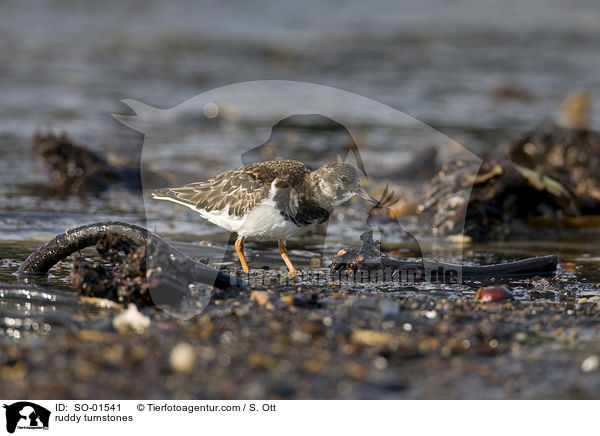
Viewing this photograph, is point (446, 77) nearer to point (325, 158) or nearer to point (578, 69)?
point (578, 69)

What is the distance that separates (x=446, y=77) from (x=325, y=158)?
25.0ft

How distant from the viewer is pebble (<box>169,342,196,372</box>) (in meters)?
3.89

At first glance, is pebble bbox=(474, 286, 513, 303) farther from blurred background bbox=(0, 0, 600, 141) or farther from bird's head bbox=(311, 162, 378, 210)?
blurred background bbox=(0, 0, 600, 141)

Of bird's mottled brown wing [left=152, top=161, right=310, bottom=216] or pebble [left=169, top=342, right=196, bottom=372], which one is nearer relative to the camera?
pebble [left=169, top=342, right=196, bottom=372]

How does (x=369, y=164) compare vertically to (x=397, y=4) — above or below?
below

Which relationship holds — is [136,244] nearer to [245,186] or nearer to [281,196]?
[245,186]

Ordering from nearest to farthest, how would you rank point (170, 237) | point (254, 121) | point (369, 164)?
point (170, 237) < point (369, 164) < point (254, 121)

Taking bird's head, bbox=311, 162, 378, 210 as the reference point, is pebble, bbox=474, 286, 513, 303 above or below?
below

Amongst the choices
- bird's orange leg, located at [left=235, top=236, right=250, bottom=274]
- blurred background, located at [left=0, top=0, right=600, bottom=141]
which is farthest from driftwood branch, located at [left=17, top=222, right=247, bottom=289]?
blurred background, located at [left=0, top=0, right=600, bottom=141]

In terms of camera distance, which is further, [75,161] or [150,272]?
[75,161]

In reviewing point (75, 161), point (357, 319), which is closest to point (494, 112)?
point (75, 161)

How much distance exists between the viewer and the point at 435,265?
6273 millimetres
